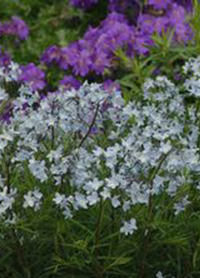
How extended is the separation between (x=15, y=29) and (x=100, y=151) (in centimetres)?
289

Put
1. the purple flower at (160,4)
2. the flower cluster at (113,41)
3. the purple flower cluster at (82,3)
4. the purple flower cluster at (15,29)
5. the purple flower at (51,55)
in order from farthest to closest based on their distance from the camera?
the purple flower cluster at (82,3) → the purple flower cluster at (15,29) → the purple flower at (160,4) → the purple flower at (51,55) → the flower cluster at (113,41)

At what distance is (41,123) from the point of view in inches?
108

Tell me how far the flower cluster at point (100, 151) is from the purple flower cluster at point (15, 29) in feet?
7.59

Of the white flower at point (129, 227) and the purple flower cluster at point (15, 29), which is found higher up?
the purple flower cluster at point (15, 29)

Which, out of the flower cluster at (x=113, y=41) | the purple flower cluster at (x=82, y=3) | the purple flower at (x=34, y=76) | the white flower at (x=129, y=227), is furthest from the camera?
the purple flower cluster at (x=82, y=3)

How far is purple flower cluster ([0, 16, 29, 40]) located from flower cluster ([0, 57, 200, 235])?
2315mm

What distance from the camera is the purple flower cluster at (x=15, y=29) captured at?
5.20 meters

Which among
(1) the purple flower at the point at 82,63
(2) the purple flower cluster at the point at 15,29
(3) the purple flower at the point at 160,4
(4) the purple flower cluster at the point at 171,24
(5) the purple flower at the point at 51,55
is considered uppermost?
(3) the purple flower at the point at 160,4

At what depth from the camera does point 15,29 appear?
525cm

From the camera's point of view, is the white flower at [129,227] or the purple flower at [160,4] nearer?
the white flower at [129,227]

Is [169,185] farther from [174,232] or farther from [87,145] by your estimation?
[87,145]

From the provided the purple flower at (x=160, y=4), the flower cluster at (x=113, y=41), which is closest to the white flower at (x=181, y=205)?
the flower cluster at (x=113, y=41)

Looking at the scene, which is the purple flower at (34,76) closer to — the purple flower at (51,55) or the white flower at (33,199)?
the purple flower at (51,55)

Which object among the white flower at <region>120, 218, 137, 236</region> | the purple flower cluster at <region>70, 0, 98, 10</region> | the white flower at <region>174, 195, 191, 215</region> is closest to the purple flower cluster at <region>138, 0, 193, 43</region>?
the purple flower cluster at <region>70, 0, 98, 10</region>
